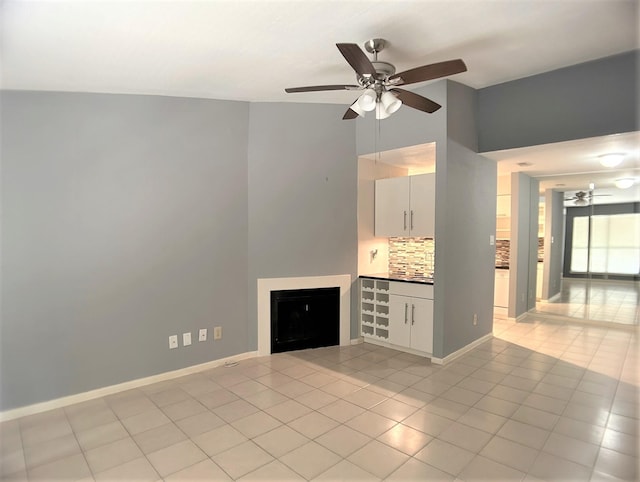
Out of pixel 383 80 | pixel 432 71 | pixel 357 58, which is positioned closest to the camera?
pixel 357 58

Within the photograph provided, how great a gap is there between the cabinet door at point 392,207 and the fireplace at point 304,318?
39.9 inches

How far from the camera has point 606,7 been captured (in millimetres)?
2385

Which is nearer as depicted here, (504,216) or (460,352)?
(460,352)

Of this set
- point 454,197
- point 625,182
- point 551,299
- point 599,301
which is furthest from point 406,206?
point 551,299

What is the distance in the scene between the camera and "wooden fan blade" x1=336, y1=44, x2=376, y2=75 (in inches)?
78.6

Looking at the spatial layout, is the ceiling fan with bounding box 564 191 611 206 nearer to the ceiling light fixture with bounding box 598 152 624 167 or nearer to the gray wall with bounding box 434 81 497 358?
the ceiling light fixture with bounding box 598 152 624 167

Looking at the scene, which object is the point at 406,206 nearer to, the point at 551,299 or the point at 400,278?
the point at 400,278

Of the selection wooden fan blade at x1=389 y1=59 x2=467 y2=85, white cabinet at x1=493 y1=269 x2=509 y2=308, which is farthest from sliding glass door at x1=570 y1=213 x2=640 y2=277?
wooden fan blade at x1=389 y1=59 x2=467 y2=85

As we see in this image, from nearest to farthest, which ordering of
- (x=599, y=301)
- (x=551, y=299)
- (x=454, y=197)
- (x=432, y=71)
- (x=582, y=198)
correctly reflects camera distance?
(x=432, y=71) < (x=454, y=197) < (x=599, y=301) < (x=582, y=198) < (x=551, y=299)

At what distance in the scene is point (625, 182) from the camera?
5.07m

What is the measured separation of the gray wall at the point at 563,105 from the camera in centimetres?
322

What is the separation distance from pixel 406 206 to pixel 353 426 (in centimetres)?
262

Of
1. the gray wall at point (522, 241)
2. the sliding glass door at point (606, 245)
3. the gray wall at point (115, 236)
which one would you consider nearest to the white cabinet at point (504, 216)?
the gray wall at point (522, 241)

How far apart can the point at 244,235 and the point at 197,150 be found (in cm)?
99
